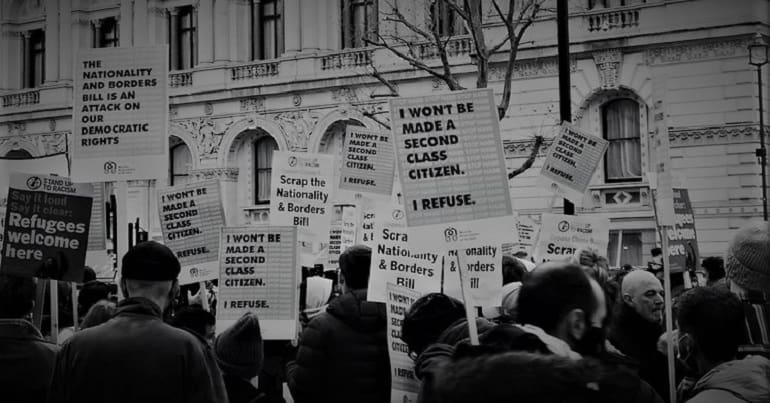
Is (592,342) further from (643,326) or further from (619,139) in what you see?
(619,139)

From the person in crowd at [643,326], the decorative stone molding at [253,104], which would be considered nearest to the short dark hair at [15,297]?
the person in crowd at [643,326]

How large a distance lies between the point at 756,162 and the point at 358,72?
35.2 feet

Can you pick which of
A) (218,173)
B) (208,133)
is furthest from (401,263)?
(208,133)

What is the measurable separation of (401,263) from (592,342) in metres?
3.22

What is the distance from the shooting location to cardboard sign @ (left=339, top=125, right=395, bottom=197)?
10.1 meters

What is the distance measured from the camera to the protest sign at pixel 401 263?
252 inches

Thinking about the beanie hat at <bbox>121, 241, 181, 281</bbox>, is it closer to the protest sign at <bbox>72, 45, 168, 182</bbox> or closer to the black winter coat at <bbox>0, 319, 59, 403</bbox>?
the black winter coat at <bbox>0, 319, 59, 403</bbox>

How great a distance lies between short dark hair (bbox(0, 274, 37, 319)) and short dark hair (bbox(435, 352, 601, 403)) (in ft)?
12.0

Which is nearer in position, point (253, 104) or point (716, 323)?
point (716, 323)

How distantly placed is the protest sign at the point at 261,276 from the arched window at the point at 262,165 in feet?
78.6

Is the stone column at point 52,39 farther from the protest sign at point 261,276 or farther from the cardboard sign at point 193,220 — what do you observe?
the protest sign at point 261,276

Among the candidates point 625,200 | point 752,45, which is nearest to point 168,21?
point 625,200

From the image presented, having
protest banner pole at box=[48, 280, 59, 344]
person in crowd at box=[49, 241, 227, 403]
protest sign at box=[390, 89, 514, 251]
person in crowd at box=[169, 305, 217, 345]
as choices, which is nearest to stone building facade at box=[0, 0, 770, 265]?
protest banner pole at box=[48, 280, 59, 344]

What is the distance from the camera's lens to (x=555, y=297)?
3387 mm
